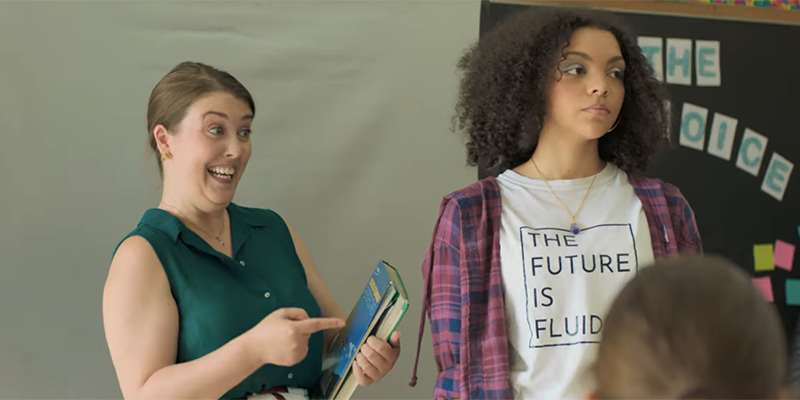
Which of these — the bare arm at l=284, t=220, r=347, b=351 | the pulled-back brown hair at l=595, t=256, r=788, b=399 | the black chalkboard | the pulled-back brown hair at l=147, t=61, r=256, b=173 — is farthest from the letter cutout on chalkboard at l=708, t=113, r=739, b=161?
the pulled-back brown hair at l=595, t=256, r=788, b=399

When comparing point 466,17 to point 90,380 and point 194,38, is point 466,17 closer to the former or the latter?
point 194,38

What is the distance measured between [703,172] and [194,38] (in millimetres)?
1614

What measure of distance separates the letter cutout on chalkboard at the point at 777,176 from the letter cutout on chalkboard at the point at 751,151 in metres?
0.04

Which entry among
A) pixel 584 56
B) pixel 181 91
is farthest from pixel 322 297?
pixel 584 56

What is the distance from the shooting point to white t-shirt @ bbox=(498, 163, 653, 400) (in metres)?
1.31

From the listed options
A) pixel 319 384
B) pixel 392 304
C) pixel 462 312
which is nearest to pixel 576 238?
pixel 462 312

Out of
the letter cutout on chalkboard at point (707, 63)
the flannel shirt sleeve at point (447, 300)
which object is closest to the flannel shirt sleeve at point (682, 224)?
the flannel shirt sleeve at point (447, 300)

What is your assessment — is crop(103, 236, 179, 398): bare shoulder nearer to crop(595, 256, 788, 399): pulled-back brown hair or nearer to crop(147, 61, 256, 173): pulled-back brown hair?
crop(147, 61, 256, 173): pulled-back brown hair

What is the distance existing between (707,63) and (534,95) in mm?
1077

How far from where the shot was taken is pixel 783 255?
2.33 m

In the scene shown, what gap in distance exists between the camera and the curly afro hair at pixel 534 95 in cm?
151

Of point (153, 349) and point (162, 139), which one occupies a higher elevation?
point (162, 139)

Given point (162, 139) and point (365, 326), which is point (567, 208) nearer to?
point (365, 326)

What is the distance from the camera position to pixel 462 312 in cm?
136
